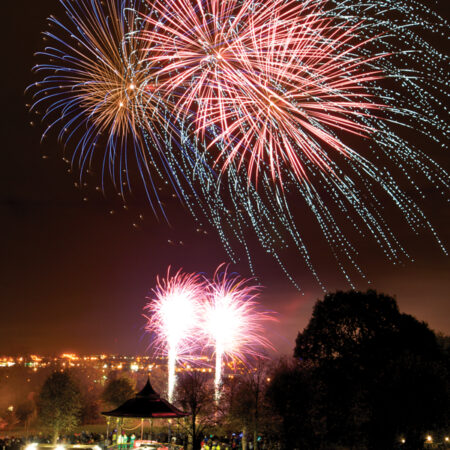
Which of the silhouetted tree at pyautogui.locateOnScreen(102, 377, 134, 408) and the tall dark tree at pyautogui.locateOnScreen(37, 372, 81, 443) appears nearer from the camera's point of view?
the tall dark tree at pyautogui.locateOnScreen(37, 372, 81, 443)

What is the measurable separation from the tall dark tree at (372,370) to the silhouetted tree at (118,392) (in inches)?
970

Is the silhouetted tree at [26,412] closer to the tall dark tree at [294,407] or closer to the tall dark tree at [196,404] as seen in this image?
the tall dark tree at [196,404]

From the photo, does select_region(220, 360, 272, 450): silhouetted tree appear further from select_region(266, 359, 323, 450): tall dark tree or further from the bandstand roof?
the bandstand roof

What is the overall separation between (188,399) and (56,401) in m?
13.3

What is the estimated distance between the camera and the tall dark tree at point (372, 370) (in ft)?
100

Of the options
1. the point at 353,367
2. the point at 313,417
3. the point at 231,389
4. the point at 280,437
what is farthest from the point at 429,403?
the point at 231,389

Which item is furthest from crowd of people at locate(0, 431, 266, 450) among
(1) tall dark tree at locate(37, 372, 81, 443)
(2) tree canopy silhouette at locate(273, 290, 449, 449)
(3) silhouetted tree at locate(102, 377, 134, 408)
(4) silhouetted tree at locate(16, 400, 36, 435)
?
(4) silhouetted tree at locate(16, 400, 36, 435)

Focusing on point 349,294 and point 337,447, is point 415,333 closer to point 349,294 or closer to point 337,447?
point 349,294

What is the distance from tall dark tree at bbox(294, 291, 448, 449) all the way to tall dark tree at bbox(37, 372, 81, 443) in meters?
19.0

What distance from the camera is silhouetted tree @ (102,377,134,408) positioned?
53.7 meters

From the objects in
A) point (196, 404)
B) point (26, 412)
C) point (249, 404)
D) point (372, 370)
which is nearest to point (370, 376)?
point (372, 370)

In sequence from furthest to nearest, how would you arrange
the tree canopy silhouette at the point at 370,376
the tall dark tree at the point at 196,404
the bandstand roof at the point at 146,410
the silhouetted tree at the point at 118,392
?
the silhouetted tree at the point at 118,392 < the tall dark tree at the point at 196,404 < the tree canopy silhouette at the point at 370,376 < the bandstand roof at the point at 146,410

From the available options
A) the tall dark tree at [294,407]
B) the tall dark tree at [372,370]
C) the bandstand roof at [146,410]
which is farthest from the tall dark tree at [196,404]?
the bandstand roof at [146,410]

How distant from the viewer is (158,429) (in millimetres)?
49562
